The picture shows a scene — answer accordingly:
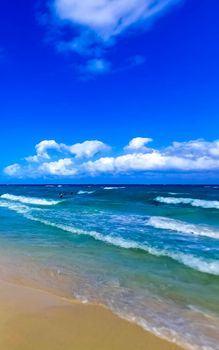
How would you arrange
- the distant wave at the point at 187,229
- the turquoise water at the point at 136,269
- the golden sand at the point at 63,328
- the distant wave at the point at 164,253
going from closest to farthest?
the golden sand at the point at 63,328, the turquoise water at the point at 136,269, the distant wave at the point at 164,253, the distant wave at the point at 187,229

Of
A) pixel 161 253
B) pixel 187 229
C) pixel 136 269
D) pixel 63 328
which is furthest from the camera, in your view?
pixel 187 229

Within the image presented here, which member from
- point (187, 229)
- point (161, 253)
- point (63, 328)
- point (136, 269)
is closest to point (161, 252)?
point (161, 253)

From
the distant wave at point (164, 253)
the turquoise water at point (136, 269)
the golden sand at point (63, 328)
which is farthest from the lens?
the distant wave at point (164, 253)

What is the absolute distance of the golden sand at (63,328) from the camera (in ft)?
16.5

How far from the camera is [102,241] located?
13641 mm

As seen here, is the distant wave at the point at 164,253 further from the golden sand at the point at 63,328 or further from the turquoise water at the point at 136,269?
the golden sand at the point at 63,328

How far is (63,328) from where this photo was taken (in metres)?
5.65

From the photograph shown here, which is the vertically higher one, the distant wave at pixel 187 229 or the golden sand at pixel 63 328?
the distant wave at pixel 187 229

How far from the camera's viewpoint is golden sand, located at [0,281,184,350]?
5.03 meters

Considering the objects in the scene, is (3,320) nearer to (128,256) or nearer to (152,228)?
(128,256)

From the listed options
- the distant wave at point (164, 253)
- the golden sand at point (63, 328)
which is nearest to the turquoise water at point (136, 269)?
the distant wave at point (164, 253)

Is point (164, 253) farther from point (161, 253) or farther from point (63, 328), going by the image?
point (63, 328)

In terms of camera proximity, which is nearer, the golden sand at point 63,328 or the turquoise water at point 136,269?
the golden sand at point 63,328

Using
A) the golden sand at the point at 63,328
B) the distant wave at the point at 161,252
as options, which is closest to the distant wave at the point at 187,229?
the distant wave at the point at 161,252
